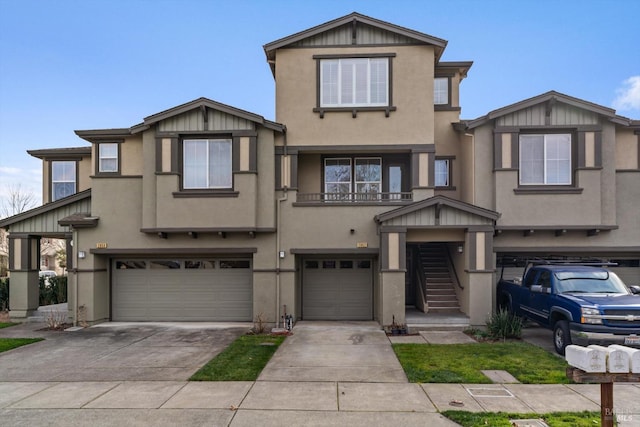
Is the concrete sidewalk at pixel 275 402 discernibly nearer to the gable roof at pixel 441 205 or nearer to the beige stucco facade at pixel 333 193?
the beige stucco facade at pixel 333 193

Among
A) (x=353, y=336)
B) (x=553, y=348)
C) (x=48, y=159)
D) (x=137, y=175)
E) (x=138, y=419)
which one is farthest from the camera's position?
(x=48, y=159)

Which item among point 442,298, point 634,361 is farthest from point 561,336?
point 634,361

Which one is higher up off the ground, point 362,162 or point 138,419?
point 362,162

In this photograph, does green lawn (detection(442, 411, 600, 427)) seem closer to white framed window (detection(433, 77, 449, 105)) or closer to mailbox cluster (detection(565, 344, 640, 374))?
mailbox cluster (detection(565, 344, 640, 374))

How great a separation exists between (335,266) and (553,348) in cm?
693

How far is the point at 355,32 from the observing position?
561 inches

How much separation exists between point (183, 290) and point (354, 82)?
934 centimetres

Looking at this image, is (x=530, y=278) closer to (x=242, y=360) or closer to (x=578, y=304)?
(x=578, y=304)

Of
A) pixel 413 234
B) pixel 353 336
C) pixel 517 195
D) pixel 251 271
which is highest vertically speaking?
pixel 517 195

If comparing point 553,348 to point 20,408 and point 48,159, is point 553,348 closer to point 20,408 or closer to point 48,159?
point 20,408

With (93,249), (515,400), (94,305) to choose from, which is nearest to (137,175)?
(93,249)

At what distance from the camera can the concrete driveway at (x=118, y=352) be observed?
8578mm

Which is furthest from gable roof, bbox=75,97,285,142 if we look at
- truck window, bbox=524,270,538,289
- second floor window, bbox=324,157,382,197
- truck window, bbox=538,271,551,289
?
truck window, bbox=538,271,551,289

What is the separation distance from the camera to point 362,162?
15.3 metres
